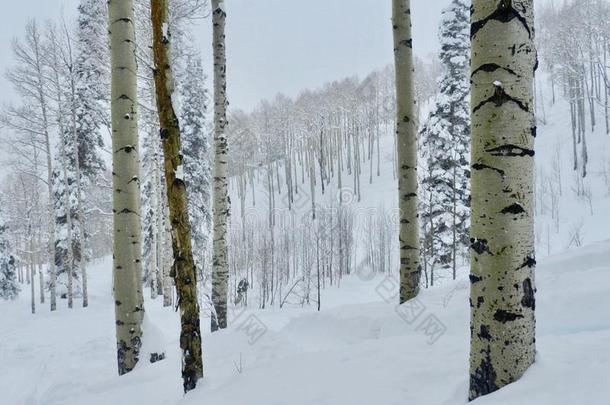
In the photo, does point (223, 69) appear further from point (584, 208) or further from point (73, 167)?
point (584, 208)

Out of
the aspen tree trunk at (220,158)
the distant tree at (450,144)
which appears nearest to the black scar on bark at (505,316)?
the aspen tree trunk at (220,158)

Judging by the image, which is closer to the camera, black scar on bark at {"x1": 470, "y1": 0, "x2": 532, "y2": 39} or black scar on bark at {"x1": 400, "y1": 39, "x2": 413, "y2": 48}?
black scar on bark at {"x1": 470, "y1": 0, "x2": 532, "y2": 39}

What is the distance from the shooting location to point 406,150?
548 centimetres

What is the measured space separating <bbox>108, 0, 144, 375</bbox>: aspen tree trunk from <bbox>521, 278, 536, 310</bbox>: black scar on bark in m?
3.96

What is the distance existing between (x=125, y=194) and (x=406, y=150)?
362 cm

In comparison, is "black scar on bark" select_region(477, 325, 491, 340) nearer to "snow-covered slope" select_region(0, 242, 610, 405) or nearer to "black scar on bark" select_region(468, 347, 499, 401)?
"black scar on bark" select_region(468, 347, 499, 401)

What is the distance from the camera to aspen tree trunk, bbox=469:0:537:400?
1.68m

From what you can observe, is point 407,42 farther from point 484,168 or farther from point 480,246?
point 480,246

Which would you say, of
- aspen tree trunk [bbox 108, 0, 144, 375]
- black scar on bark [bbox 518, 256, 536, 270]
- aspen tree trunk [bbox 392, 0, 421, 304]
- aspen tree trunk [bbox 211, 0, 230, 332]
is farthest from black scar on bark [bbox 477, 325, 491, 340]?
aspen tree trunk [bbox 211, 0, 230, 332]

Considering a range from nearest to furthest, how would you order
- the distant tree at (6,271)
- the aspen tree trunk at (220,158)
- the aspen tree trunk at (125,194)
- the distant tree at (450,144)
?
the aspen tree trunk at (125,194) < the aspen tree trunk at (220,158) < the distant tree at (450,144) < the distant tree at (6,271)

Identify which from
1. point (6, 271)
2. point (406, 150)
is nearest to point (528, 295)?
point (406, 150)

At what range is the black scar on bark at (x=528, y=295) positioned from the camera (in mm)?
1685

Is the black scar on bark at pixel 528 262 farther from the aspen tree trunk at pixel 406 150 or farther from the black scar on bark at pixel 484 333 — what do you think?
the aspen tree trunk at pixel 406 150

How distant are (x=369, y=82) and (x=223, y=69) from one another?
50800 mm
